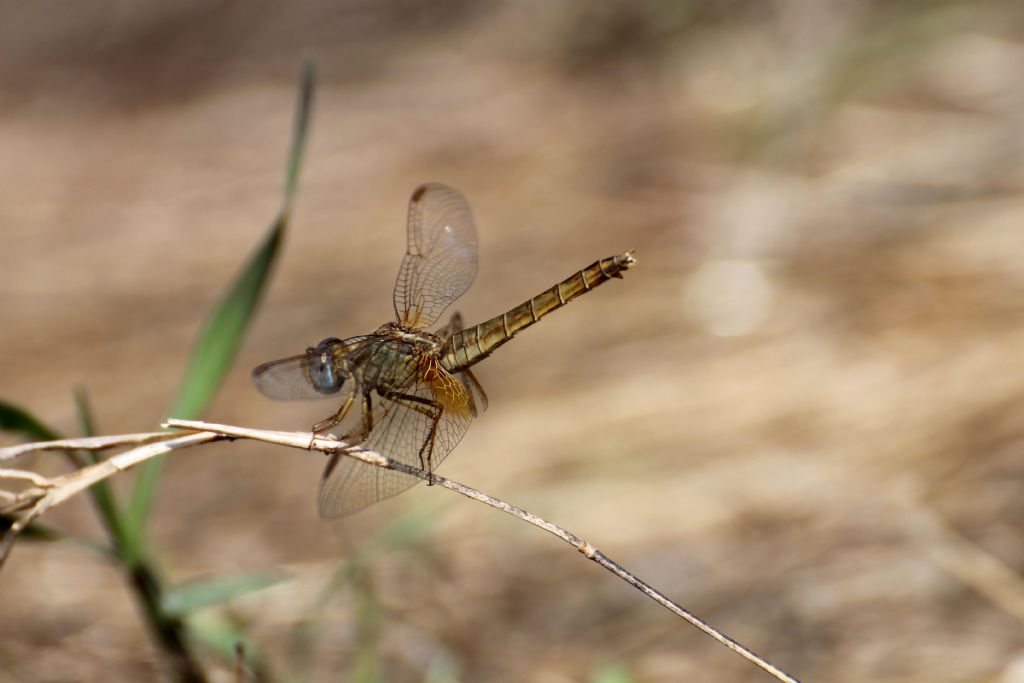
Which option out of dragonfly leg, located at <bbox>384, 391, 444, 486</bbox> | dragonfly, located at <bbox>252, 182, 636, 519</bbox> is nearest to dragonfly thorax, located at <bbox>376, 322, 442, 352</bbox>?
dragonfly, located at <bbox>252, 182, 636, 519</bbox>

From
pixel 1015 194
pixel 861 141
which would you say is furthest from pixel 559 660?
pixel 861 141

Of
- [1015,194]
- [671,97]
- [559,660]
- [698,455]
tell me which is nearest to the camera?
[559,660]

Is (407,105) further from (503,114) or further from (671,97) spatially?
(671,97)

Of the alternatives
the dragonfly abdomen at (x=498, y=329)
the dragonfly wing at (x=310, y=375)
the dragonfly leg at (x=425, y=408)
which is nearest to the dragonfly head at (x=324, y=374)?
the dragonfly wing at (x=310, y=375)

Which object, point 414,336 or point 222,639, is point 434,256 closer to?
point 414,336

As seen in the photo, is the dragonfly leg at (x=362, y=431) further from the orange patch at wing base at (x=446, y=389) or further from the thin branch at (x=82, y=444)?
the thin branch at (x=82, y=444)
